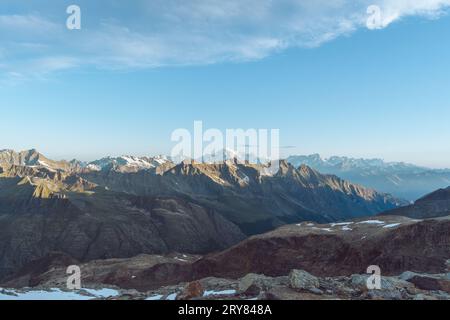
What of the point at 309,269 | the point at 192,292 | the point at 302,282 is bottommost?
the point at 309,269

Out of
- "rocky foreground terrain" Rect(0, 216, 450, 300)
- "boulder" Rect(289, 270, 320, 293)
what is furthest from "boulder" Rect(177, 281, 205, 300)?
"boulder" Rect(289, 270, 320, 293)

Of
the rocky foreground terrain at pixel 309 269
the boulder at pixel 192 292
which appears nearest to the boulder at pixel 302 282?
the rocky foreground terrain at pixel 309 269

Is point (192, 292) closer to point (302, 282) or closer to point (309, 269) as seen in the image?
point (302, 282)

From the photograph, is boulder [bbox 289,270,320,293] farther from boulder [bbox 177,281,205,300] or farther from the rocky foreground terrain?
boulder [bbox 177,281,205,300]

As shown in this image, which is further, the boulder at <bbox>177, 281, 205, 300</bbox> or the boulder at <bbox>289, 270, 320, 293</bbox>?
the boulder at <bbox>177, 281, 205, 300</bbox>

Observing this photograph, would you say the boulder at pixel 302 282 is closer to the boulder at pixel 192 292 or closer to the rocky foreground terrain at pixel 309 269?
the rocky foreground terrain at pixel 309 269

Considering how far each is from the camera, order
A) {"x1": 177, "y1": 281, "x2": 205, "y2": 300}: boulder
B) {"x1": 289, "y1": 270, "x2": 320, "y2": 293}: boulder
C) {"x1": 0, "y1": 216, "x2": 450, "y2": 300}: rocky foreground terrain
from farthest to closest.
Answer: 1. {"x1": 177, "y1": 281, "x2": 205, "y2": 300}: boulder
2. {"x1": 0, "y1": 216, "x2": 450, "y2": 300}: rocky foreground terrain
3. {"x1": 289, "y1": 270, "x2": 320, "y2": 293}: boulder

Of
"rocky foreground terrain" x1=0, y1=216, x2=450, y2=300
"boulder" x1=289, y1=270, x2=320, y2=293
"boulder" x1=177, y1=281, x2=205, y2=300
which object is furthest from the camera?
"boulder" x1=177, y1=281, x2=205, y2=300

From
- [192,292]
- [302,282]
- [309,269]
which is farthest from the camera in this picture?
[309,269]

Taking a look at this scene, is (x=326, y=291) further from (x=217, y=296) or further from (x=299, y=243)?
(x=299, y=243)

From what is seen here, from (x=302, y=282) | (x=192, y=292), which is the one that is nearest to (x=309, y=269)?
(x=302, y=282)
